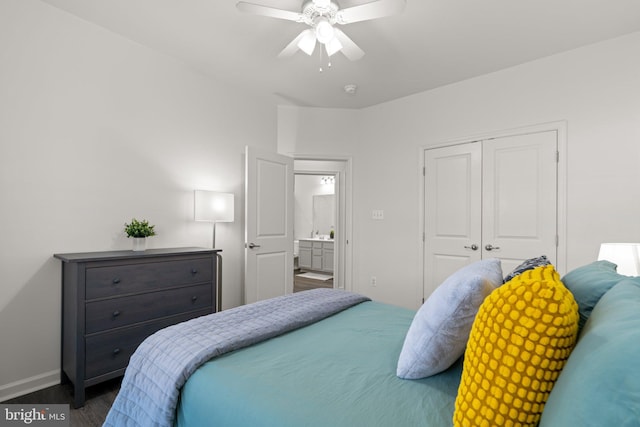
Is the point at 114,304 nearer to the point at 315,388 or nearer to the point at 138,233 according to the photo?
the point at 138,233

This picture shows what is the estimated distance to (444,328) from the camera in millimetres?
1058

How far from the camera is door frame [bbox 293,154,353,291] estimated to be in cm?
454

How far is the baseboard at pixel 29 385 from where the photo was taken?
7.29ft

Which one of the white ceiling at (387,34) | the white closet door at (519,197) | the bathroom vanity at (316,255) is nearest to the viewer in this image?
the white ceiling at (387,34)

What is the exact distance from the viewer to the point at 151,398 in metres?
1.24

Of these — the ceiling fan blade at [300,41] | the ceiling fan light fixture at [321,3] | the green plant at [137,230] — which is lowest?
the green plant at [137,230]

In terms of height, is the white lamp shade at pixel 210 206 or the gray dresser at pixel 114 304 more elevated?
the white lamp shade at pixel 210 206

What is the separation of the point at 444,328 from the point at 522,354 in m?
0.37

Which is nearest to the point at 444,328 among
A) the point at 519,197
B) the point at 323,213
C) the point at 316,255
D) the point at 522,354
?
the point at 522,354

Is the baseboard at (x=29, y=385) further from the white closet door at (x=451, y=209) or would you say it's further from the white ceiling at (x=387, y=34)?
the white closet door at (x=451, y=209)

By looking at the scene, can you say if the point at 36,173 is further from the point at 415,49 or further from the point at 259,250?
the point at 415,49

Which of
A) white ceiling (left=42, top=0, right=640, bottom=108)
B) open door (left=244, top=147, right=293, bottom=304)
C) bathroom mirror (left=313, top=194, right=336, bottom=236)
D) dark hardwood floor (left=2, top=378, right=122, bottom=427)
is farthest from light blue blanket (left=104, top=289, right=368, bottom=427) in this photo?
bathroom mirror (left=313, top=194, right=336, bottom=236)

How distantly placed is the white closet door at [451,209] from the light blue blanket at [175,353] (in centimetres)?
250

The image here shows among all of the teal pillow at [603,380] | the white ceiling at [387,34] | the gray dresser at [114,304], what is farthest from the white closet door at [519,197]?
the gray dresser at [114,304]
